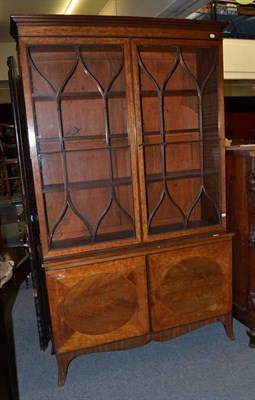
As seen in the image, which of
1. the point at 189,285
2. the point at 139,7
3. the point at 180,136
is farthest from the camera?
the point at 139,7

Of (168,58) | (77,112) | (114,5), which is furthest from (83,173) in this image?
(114,5)

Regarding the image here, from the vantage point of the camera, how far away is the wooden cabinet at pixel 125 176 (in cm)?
182

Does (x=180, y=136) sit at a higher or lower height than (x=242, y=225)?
higher

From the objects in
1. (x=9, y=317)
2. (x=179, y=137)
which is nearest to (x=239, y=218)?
(x=179, y=137)

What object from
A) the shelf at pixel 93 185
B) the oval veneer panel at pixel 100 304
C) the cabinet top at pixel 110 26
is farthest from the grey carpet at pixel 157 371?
the cabinet top at pixel 110 26

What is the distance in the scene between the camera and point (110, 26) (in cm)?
177

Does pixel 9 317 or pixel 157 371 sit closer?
pixel 157 371

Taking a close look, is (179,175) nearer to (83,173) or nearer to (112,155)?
(112,155)

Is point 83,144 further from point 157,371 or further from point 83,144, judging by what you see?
point 157,371

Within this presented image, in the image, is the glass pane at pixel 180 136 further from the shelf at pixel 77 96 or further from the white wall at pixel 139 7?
the white wall at pixel 139 7

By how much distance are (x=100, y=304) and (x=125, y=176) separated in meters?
0.82

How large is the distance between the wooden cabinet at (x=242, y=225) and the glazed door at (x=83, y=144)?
0.72 metres

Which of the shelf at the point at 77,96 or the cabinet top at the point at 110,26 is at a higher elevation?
the cabinet top at the point at 110,26

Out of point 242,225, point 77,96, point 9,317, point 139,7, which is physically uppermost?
point 139,7
